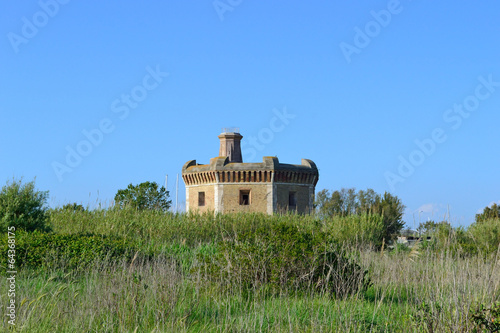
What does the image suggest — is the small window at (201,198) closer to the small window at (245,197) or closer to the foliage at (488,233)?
the small window at (245,197)

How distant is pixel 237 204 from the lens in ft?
118

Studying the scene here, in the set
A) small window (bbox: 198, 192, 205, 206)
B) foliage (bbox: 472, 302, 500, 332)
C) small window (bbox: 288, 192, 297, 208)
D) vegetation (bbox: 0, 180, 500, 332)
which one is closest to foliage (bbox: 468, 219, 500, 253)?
vegetation (bbox: 0, 180, 500, 332)

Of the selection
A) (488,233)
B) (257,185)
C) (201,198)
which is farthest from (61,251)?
(201,198)

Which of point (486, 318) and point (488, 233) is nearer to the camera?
point (486, 318)

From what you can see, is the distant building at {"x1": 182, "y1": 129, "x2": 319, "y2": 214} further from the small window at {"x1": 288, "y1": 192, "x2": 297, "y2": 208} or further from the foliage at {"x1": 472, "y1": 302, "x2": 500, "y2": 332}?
the foliage at {"x1": 472, "y1": 302, "x2": 500, "y2": 332}

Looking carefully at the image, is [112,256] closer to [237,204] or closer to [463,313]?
[463,313]

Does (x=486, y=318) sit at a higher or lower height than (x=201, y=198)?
lower

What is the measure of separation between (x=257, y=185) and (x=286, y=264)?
94.7 feet

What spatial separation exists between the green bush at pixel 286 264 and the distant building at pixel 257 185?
89.6 ft

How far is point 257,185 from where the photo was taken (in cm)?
3575

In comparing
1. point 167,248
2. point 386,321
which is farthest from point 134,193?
point 386,321

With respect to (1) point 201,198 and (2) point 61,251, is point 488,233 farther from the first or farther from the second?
(1) point 201,198

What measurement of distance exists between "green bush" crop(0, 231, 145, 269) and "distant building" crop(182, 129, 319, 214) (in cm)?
2545

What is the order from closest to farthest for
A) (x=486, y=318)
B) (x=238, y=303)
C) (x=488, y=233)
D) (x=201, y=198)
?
(x=486, y=318), (x=238, y=303), (x=488, y=233), (x=201, y=198)
